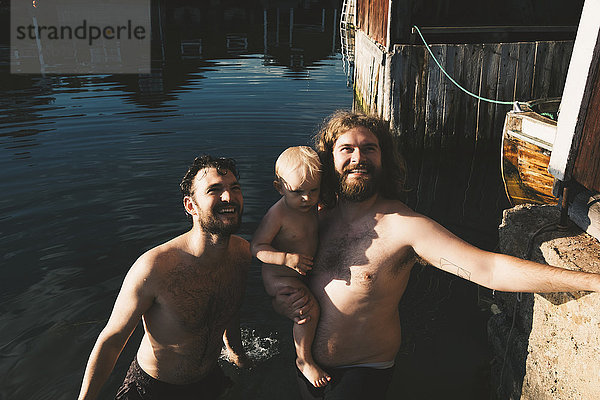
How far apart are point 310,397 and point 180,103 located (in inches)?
541

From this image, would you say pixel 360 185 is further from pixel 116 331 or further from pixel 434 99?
pixel 434 99

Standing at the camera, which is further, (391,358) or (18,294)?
(18,294)

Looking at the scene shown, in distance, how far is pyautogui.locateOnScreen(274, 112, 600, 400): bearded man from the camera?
311 centimetres

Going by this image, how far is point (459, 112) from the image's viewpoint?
9992 mm

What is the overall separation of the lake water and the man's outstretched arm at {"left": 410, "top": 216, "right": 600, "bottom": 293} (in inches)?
82.5

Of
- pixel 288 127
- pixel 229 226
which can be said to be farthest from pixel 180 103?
pixel 229 226

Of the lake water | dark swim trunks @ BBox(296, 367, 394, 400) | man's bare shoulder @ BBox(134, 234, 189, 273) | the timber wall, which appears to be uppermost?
the timber wall

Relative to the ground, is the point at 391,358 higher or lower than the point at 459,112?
lower

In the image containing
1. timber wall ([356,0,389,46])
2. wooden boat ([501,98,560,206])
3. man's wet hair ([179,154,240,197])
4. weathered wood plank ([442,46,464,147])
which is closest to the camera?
man's wet hair ([179,154,240,197])

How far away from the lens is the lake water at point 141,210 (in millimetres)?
4855

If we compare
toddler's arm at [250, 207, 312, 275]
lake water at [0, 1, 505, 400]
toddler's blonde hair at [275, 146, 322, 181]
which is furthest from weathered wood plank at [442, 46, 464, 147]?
toddler's arm at [250, 207, 312, 275]

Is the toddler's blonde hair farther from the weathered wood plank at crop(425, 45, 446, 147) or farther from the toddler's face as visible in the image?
the weathered wood plank at crop(425, 45, 446, 147)

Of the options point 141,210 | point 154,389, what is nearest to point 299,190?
point 154,389

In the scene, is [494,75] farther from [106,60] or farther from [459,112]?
[106,60]
